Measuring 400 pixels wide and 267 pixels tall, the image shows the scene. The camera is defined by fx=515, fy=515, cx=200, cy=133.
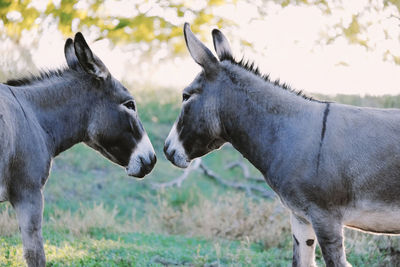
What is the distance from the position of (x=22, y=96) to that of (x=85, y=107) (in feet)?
1.71

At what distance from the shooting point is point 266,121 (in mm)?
3783

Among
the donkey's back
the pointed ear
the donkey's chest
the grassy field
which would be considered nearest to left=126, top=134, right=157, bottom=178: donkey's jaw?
the pointed ear

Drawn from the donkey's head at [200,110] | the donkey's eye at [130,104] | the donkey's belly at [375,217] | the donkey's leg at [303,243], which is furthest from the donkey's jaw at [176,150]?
the donkey's belly at [375,217]

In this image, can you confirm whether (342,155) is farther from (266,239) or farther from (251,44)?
(251,44)

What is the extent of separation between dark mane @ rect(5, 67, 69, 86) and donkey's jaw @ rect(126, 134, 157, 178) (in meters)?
0.89

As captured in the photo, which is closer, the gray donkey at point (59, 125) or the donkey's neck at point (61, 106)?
the gray donkey at point (59, 125)

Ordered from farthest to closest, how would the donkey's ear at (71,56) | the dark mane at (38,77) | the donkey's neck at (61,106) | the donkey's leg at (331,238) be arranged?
the donkey's ear at (71,56) < the dark mane at (38,77) < the donkey's neck at (61,106) < the donkey's leg at (331,238)

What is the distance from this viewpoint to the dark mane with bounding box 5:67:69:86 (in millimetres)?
4141

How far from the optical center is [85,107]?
167 inches

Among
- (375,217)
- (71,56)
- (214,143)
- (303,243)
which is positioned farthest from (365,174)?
(71,56)

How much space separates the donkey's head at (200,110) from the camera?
3916mm

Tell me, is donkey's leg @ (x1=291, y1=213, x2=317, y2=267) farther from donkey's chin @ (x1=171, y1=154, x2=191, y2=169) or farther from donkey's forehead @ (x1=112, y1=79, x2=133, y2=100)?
donkey's forehead @ (x1=112, y1=79, x2=133, y2=100)

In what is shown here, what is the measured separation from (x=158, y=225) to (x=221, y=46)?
4.75 meters

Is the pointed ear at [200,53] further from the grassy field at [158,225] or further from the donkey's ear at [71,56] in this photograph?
the grassy field at [158,225]
